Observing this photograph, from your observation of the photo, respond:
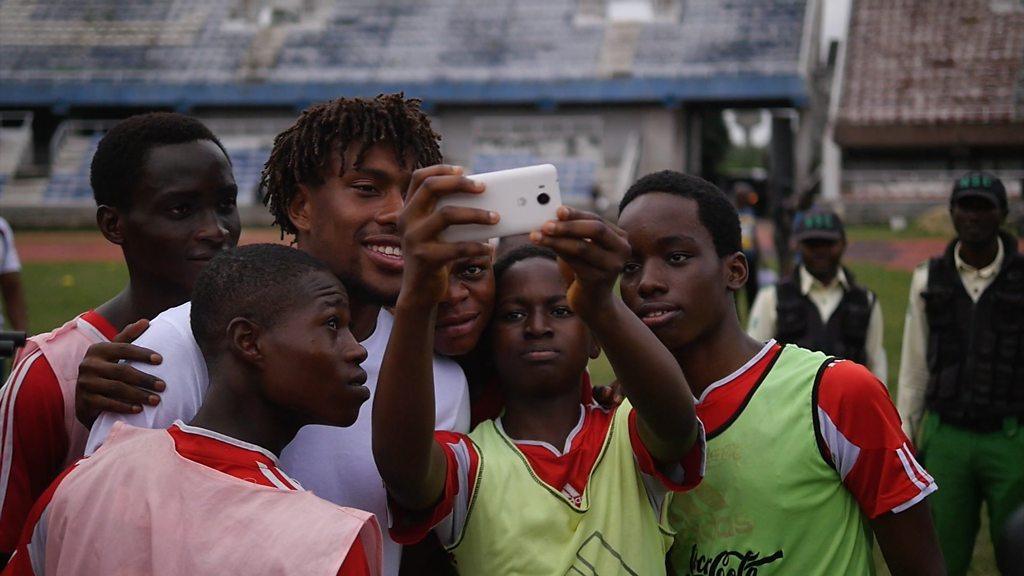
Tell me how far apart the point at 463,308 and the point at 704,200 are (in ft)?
2.25

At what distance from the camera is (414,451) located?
6.65 feet

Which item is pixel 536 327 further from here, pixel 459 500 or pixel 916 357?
pixel 916 357

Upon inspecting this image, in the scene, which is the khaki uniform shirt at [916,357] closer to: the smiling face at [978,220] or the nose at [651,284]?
the smiling face at [978,220]

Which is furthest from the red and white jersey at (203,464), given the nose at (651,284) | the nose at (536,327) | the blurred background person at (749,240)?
the blurred background person at (749,240)

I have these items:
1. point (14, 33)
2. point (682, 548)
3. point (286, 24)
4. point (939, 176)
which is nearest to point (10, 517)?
point (682, 548)

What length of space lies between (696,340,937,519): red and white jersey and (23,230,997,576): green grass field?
6918 mm

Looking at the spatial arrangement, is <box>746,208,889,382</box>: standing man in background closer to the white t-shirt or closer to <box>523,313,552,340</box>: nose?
<box>523,313,552,340</box>: nose

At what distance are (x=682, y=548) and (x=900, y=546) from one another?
526mm

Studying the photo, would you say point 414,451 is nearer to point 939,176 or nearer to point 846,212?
point 846,212

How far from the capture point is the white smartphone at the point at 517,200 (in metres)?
1.76

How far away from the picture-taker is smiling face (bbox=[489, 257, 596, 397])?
2.54 m

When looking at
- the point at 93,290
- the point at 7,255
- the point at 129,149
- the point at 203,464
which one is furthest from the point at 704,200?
the point at 93,290

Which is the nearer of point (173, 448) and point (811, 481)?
point (173, 448)

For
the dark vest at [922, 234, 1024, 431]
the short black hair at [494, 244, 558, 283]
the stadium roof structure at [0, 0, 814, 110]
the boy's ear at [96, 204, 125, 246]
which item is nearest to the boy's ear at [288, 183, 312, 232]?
the short black hair at [494, 244, 558, 283]
